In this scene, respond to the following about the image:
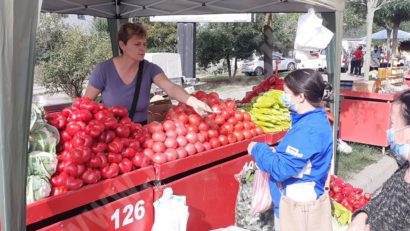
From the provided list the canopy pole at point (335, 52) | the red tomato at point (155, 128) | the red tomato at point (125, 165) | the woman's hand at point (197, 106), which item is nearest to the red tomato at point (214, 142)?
the woman's hand at point (197, 106)

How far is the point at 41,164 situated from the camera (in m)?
2.65

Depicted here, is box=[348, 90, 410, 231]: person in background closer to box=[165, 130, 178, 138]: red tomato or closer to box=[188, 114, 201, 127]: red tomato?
box=[165, 130, 178, 138]: red tomato

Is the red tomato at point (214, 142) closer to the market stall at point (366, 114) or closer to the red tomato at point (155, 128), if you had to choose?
the red tomato at point (155, 128)

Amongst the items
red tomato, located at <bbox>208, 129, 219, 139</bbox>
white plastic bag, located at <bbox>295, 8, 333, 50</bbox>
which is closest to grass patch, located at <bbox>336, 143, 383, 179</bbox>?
white plastic bag, located at <bbox>295, 8, 333, 50</bbox>

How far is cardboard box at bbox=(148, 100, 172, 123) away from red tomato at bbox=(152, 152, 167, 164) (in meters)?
1.57

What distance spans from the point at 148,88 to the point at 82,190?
1765 millimetres

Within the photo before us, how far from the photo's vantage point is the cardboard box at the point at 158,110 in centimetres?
505

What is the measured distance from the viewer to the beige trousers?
3.10 meters

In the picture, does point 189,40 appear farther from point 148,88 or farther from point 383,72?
point 148,88

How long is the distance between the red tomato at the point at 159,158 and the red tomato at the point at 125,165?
0.25 m

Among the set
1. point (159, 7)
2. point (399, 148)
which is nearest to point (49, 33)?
point (159, 7)

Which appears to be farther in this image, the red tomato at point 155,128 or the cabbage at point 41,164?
the red tomato at point 155,128

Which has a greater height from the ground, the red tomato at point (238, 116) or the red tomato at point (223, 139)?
the red tomato at point (238, 116)

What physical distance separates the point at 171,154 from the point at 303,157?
1093mm
